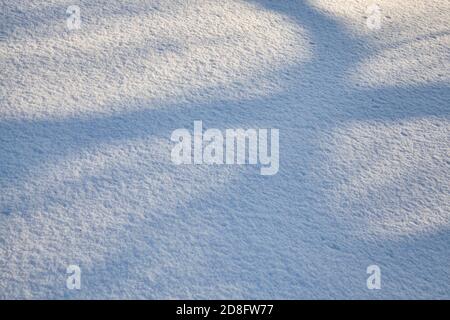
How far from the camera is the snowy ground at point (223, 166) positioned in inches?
96.9

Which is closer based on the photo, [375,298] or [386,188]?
[375,298]

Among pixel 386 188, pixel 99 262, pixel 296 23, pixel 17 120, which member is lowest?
pixel 99 262

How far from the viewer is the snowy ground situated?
2461mm

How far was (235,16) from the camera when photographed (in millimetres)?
4137

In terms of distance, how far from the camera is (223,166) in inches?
117

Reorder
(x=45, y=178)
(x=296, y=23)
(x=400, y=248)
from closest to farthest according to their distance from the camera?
(x=400, y=248), (x=45, y=178), (x=296, y=23)

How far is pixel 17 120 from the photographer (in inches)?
123

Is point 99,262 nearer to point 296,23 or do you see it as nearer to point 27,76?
point 27,76
